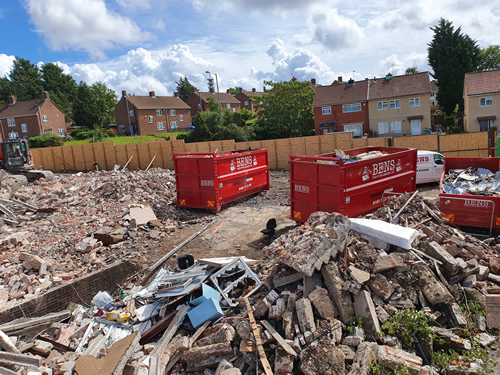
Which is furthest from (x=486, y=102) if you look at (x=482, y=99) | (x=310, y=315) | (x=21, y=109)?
(x=21, y=109)

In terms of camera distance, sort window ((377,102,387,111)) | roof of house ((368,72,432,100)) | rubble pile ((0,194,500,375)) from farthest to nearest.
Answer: window ((377,102,387,111)) → roof of house ((368,72,432,100)) → rubble pile ((0,194,500,375))

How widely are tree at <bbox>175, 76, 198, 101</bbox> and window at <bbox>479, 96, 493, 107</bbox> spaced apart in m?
59.5

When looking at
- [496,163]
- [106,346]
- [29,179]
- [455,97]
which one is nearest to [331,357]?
[106,346]

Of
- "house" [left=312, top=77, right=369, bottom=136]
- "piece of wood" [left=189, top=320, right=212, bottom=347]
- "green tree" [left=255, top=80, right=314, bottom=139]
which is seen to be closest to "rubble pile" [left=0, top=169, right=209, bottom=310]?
"piece of wood" [left=189, top=320, right=212, bottom=347]

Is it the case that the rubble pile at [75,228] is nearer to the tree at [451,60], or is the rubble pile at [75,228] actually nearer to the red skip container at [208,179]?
the red skip container at [208,179]

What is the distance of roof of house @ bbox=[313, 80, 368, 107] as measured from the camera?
4109cm

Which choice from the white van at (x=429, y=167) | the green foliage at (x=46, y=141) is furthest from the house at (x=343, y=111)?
the green foliage at (x=46, y=141)

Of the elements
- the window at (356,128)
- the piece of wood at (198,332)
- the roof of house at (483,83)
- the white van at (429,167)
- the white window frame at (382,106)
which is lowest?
the piece of wood at (198,332)

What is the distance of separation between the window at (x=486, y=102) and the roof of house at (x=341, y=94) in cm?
1159

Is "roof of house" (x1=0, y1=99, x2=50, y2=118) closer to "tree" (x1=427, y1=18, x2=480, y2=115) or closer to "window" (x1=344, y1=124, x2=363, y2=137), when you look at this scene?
"window" (x1=344, y1=124, x2=363, y2=137)

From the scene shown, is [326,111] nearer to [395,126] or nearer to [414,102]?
[395,126]

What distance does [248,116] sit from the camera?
192ft

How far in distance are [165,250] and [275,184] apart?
9.91 metres

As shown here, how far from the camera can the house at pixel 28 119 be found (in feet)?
178
